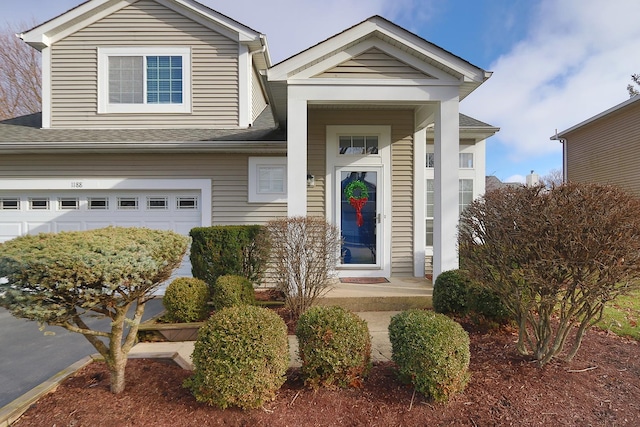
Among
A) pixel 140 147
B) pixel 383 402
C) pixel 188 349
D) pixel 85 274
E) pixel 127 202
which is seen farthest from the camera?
pixel 127 202

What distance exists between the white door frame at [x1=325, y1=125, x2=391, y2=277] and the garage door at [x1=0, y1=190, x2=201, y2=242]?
2.74 metres

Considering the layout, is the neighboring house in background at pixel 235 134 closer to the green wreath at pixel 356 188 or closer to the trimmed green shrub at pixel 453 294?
the green wreath at pixel 356 188

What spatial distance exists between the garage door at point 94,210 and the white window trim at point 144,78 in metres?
1.98

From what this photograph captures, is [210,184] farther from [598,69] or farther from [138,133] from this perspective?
[598,69]

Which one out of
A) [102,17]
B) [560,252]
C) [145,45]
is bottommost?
[560,252]

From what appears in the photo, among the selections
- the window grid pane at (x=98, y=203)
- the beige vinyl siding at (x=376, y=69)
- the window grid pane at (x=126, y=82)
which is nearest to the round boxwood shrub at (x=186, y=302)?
the window grid pane at (x=98, y=203)

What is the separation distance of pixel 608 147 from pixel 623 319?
11.3 metres

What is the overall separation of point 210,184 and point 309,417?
5136 mm

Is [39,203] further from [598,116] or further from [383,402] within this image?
[598,116]

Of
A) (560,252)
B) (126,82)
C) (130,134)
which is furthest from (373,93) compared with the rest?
(126,82)

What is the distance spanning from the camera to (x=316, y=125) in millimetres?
6680

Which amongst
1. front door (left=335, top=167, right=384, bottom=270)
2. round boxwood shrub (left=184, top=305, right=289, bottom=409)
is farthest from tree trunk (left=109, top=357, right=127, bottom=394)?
front door (left=335, top=167, right=384, bottom=270)

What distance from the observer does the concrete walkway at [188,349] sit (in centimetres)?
337

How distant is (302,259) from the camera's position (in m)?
4.43
